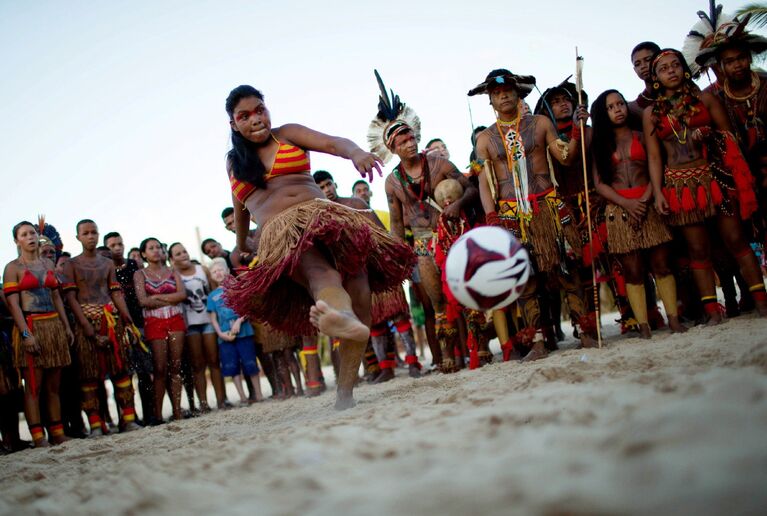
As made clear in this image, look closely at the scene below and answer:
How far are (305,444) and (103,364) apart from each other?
5.21 meters

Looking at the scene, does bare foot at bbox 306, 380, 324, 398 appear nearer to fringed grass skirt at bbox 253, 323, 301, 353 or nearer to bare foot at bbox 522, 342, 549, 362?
fringed grass skirt at bbox 253, 323, 301, 353

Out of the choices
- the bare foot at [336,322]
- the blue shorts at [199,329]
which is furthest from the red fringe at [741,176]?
the blue shorts at [199,329]

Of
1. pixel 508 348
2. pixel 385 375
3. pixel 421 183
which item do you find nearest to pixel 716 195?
pixel 508 348

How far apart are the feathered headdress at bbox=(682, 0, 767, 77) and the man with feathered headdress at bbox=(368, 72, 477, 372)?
7.00ft

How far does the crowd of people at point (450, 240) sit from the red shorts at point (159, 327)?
15 millimetres

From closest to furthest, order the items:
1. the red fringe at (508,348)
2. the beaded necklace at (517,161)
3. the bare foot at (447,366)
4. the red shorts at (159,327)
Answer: the beaded necklace at (517,161)
the red fringe at (508,348)
the bare foot at (447,366)
the red shorts at (159,327)

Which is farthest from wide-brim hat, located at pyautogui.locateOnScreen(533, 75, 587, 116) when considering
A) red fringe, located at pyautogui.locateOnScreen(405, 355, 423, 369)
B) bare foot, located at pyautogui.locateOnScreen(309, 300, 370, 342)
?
bare foot, located at pyautogui.locateOnScreen(309, 300, 370, 342)

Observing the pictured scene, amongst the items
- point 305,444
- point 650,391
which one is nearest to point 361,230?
point 305,444

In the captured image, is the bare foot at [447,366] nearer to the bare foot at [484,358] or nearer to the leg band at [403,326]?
the bare foot at [484,358]

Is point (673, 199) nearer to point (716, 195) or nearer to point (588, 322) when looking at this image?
point (716, 195)

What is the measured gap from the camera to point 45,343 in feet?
19.2

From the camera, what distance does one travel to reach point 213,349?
7.70 m

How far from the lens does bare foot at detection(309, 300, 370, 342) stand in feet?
11.1

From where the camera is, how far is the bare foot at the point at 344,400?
12.4 ft
